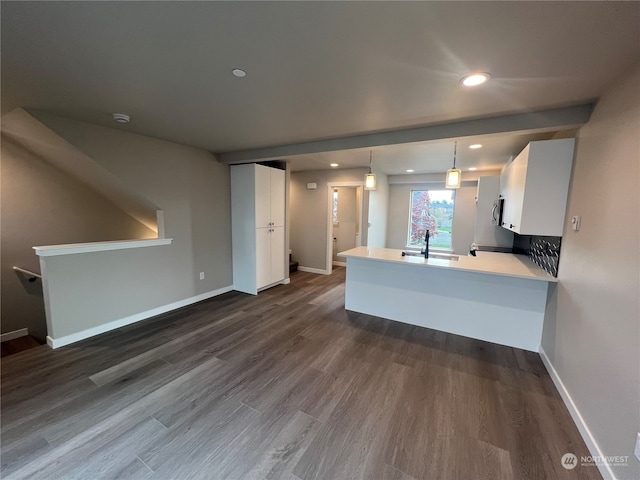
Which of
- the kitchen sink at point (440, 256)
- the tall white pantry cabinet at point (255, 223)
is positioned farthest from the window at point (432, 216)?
the tall white pantry cabinet at point (255, 223)

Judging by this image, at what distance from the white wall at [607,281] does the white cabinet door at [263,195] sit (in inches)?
150

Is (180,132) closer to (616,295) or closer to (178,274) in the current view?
(178,274)

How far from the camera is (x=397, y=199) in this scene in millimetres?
6992

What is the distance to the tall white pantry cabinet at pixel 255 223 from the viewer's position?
430 cm

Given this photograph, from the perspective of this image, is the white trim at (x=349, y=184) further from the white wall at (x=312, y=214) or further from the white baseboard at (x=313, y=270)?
the white baseboard at (x=313, y=270)

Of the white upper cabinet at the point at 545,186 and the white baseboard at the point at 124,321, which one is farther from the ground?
the white upper cabinet at the point at 545,186

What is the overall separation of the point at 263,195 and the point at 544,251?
388 cm

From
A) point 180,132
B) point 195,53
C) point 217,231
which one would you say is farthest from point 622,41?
point 217,231

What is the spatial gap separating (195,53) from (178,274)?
10.4ft

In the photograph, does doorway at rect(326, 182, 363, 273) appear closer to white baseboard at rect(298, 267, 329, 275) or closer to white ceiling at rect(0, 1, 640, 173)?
white baseboard at rect(298, 267, 329, 275)

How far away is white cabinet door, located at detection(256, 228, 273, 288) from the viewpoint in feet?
14.5

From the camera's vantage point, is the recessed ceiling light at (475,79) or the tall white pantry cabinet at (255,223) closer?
the recessed ceiling light at (475,79)

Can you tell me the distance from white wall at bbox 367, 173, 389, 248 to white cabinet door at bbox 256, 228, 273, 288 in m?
2.30

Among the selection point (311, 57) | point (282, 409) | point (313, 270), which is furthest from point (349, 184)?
point (282, 409)
